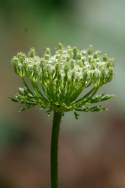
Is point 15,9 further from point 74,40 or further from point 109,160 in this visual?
point 109,160

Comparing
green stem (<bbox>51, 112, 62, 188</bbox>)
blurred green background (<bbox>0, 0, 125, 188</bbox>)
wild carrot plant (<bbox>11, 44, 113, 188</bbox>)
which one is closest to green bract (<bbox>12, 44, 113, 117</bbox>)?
wild carrot plant (<bbox>11, 44, 113, 188</bbox>)

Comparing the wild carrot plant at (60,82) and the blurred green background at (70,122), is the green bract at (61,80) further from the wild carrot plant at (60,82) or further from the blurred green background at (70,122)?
the blurred green background at (70,122)

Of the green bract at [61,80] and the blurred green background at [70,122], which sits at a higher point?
the blurred green background at [70,122]

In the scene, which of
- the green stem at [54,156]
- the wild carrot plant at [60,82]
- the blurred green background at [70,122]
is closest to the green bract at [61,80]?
the wild carrot plant at [60,82]

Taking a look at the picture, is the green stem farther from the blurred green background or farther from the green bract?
the blurred green background

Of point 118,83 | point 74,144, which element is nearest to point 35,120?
point 74,144
